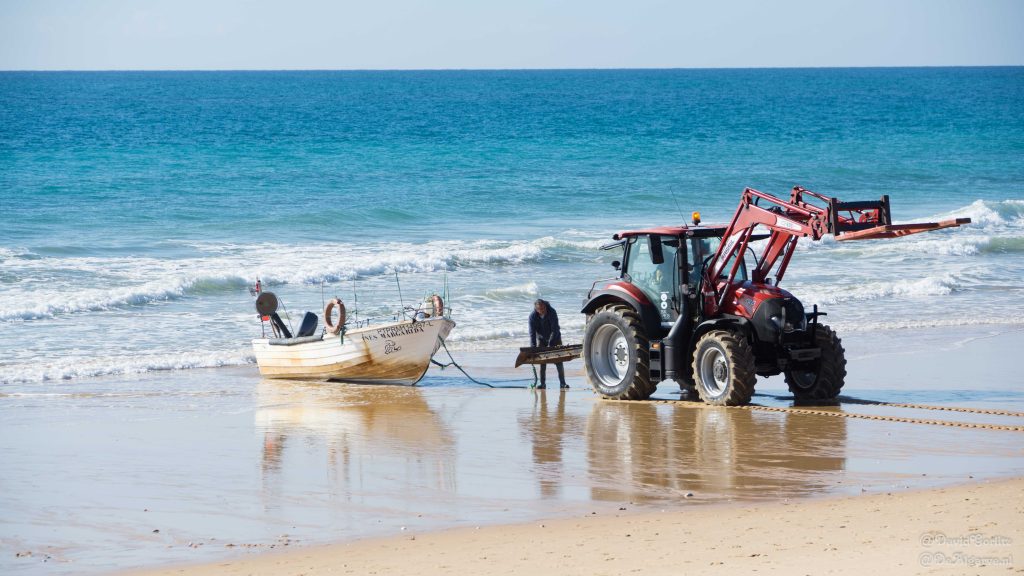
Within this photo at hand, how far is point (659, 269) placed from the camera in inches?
554

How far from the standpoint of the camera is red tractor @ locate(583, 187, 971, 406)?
1309cm

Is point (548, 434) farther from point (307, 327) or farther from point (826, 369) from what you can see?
point (307, 327)

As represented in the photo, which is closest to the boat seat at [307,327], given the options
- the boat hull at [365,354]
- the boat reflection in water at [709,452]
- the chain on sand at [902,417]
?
the boat hull at [365,354]

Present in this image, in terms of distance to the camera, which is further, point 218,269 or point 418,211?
point 418,211

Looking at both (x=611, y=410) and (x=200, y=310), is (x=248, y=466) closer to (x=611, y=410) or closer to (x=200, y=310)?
A: (x=611, y=410)

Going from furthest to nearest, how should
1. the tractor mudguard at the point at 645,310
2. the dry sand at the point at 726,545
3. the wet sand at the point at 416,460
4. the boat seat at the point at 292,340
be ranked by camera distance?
1. the boat seat at the point at 292,340
2. the tractor mudguard at the point at 645,310
3. the wet sand at the point at 416,460
4. the dry sand at the point at 726,545

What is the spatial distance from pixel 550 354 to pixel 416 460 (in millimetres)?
4117

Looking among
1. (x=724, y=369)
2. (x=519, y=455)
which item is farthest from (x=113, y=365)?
(x=724, y=369)

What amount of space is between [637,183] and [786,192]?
5035 millimetres

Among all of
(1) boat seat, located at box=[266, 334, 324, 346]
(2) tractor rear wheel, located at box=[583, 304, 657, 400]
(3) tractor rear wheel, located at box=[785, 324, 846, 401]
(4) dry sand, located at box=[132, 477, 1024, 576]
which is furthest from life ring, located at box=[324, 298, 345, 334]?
(4) dry sand, located at box=[132, 477, 1024, 576]

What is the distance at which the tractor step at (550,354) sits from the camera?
1484 cm

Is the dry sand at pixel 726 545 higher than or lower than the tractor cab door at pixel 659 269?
lower

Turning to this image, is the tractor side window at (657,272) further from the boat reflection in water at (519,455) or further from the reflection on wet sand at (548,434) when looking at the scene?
the reflection on wet sand at (548,434)

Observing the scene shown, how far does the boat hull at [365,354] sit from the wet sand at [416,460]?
497 millimetres
